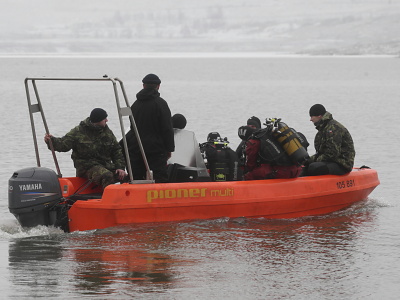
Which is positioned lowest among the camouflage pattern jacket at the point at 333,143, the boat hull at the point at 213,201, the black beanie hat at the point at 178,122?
the boat hull at the point at 213,201

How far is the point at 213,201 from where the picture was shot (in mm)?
10180

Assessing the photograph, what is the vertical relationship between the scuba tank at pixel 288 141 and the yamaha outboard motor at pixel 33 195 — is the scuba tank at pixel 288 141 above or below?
above

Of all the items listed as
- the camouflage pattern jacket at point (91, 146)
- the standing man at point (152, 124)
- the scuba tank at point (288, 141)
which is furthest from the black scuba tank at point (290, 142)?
the camouflage pattern jacket at point (91, 146)

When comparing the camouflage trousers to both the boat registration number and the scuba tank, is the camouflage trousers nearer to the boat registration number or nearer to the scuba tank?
the scuba tank

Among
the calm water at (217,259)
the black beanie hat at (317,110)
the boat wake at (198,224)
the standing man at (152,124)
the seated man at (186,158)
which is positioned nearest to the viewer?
the calm water at (217,259)

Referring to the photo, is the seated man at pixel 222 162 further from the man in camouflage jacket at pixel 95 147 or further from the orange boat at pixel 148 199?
the man in camouflage jacket at pixel 95 147

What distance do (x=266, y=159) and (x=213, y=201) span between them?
894 millimetres

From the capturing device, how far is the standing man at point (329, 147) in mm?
11078

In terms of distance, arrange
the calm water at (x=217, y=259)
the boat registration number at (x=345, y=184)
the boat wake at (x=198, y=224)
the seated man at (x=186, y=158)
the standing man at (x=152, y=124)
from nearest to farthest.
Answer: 1. the calm water at (x=217, y=259)
2. the boat wake at (x=198, y=224)
3. the standing man at (x=152, y=124)
4. the seated man at (x=186, y=158)
5. the boat registration number at (x=345, y=184)

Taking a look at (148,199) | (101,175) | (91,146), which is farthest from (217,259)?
(91,146)

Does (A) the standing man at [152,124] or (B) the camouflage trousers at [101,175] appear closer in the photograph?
(B) the camouflage trousers at [101,175]

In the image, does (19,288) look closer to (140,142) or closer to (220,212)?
(140,142)

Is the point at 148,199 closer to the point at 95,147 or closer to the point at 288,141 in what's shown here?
the point at 95,147

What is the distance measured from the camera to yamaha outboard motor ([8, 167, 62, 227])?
30.2 feet
